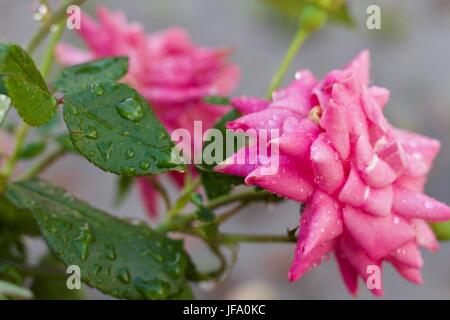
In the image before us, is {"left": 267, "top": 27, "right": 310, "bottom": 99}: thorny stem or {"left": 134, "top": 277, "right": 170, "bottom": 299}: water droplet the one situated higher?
{"left": 267, "top": 27, "right": 310, "bottom": 99}: thorny stem

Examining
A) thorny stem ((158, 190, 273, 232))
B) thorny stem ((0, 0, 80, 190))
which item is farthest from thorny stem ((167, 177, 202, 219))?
thorny stem ((0, 0, 80, 190))

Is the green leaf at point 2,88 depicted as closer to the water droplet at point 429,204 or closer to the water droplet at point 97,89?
the water droplet at point 97,89

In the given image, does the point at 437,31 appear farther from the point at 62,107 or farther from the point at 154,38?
the point at 62,107

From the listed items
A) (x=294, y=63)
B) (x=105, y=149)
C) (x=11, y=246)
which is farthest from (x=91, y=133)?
(x=294, y=63)

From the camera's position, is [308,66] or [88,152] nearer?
[88,152]

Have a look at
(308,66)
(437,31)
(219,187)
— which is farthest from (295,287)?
(219,187)

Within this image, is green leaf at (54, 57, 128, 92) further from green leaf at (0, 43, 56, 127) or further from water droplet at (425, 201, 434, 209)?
water droplet at (425, 201, 434, 209)

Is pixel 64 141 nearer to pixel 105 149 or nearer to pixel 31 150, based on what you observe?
pixel 31 150
